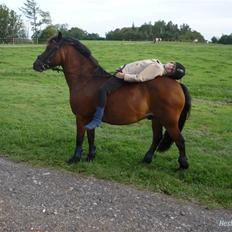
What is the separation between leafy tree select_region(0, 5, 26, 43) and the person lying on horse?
5357 cm

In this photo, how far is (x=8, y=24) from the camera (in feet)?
194

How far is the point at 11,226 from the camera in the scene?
437cm

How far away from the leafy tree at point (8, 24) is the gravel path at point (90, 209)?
54304 millimetres

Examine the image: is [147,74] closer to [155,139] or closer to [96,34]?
[155,139]

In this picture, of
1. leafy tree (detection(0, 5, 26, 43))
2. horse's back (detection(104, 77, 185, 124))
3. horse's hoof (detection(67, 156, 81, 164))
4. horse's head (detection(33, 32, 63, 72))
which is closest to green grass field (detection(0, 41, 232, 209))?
horse's hoof (detection(67, 156, 81, 164))

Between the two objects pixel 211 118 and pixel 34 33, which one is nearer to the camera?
pixel 211 118

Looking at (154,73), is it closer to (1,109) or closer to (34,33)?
(1,109)

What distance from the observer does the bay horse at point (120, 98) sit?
625 centimetres

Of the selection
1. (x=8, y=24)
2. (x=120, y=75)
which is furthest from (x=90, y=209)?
(x=8, y=24)

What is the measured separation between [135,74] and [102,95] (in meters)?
0.63

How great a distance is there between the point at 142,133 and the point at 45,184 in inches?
139

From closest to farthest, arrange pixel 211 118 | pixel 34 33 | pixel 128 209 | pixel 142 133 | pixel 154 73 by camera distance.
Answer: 1. pixel 128 209
2. pixel 154 73
3. pixel 142 133
4. pixel 211 118
5. pixel 34 33

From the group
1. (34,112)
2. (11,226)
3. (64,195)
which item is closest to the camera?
(11,226)

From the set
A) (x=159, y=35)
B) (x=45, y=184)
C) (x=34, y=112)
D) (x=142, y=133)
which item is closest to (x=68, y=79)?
(x=45, y=184)
